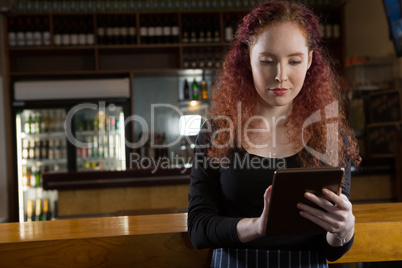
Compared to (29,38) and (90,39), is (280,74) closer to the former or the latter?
(90,39)

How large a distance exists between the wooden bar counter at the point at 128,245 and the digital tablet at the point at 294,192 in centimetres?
47

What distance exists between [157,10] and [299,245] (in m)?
4.78

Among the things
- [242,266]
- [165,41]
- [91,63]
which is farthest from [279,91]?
[91,63]

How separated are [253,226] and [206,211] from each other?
6.5 inches

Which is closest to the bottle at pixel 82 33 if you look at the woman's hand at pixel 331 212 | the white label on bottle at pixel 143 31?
the white label on bottle at pixel 143 31

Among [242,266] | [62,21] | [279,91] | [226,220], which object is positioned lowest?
[242,266]

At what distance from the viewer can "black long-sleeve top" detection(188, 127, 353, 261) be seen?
1098 millimetres

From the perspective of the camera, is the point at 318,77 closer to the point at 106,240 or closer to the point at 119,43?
the point at 106,240

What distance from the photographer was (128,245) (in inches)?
52.5

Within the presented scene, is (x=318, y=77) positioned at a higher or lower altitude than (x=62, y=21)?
lower

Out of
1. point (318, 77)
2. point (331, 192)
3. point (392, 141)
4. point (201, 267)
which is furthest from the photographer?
point (392, 141)

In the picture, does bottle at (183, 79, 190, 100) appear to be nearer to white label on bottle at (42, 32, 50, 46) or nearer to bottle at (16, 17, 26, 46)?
white label on bottle at (42, 32, 50, 46)

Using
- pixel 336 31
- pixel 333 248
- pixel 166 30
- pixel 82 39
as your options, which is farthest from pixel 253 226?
pixel 336 31

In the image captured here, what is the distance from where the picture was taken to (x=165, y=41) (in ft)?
17.9
